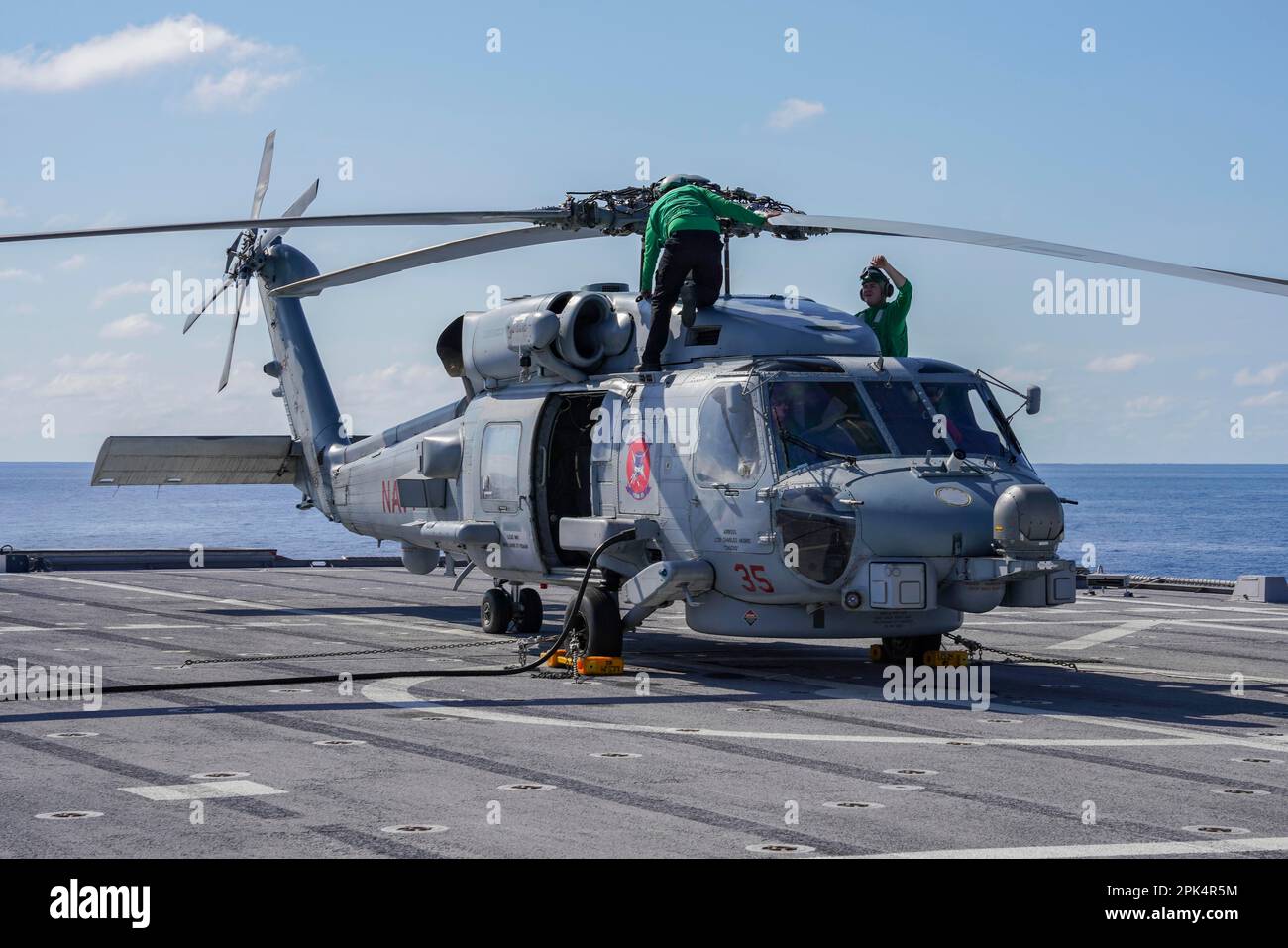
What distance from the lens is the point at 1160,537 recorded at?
11212 cm

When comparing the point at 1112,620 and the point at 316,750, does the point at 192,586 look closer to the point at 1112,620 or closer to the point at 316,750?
the point at 1112,620

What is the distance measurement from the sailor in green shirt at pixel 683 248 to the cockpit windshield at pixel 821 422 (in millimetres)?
1766

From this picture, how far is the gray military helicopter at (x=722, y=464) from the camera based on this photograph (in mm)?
14047

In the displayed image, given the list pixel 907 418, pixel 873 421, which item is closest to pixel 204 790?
pixel 873 421

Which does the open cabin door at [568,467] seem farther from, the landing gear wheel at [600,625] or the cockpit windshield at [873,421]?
the cockpit windshield at [873,421]

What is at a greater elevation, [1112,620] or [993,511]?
[993,511]

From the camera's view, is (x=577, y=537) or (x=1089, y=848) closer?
(x=1089, y=848)

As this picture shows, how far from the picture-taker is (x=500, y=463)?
1844 cm

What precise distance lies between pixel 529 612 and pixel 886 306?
21.1ft

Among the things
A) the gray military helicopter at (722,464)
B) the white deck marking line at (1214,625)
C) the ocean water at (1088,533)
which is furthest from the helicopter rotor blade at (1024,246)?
the ocean water at (1088,533)

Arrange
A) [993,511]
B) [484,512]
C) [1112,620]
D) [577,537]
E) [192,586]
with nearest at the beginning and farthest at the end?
[993,511] < [577,537] < [484,512] < [1112,620] < [192,586]

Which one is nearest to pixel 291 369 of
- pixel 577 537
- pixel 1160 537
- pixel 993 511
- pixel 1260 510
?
pixel 577 537

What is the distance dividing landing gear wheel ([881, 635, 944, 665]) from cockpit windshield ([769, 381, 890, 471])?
2271 millimetres
